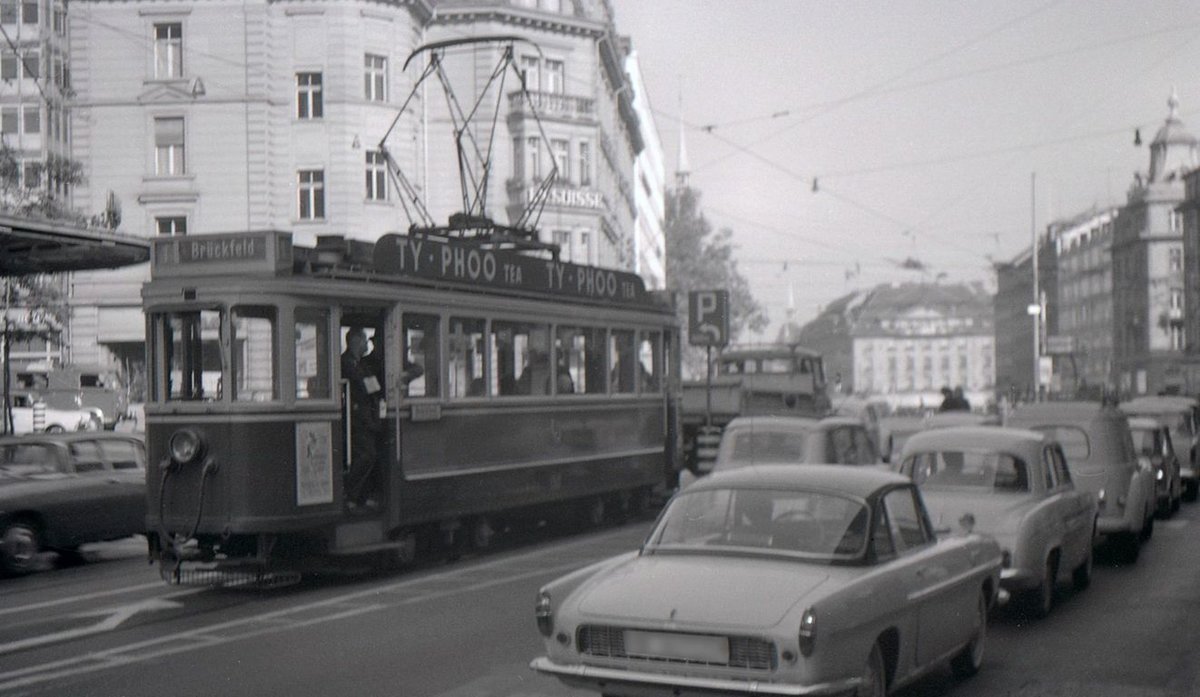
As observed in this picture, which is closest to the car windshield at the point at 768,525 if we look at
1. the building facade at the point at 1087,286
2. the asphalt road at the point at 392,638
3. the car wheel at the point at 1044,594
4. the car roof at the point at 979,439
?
the asphalt road at the point at 392,638

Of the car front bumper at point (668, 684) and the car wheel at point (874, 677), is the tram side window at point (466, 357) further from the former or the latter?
the car wheel at point (874, 677)

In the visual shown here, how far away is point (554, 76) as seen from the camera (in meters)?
59.3

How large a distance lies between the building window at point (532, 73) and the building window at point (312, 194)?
8931mm

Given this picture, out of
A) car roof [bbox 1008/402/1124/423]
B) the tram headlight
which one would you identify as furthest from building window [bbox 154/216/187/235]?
car roof [bbox 1008/402/1124/423]

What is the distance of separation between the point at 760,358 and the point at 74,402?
2270 centimetres

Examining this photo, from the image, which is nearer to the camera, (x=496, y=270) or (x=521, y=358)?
(x=496, y=270)

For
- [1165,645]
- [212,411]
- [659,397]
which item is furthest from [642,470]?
[1165,645]

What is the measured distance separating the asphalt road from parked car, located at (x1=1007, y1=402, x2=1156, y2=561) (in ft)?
1.36

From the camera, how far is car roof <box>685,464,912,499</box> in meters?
8.50

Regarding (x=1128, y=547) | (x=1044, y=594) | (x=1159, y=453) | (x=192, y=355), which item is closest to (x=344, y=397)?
(x=192, y=355)

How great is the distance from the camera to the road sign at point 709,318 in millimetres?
25109

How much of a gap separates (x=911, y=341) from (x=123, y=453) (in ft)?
554

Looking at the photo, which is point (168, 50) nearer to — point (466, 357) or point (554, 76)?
point (554, 76)

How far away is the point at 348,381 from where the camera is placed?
50.1 ft
